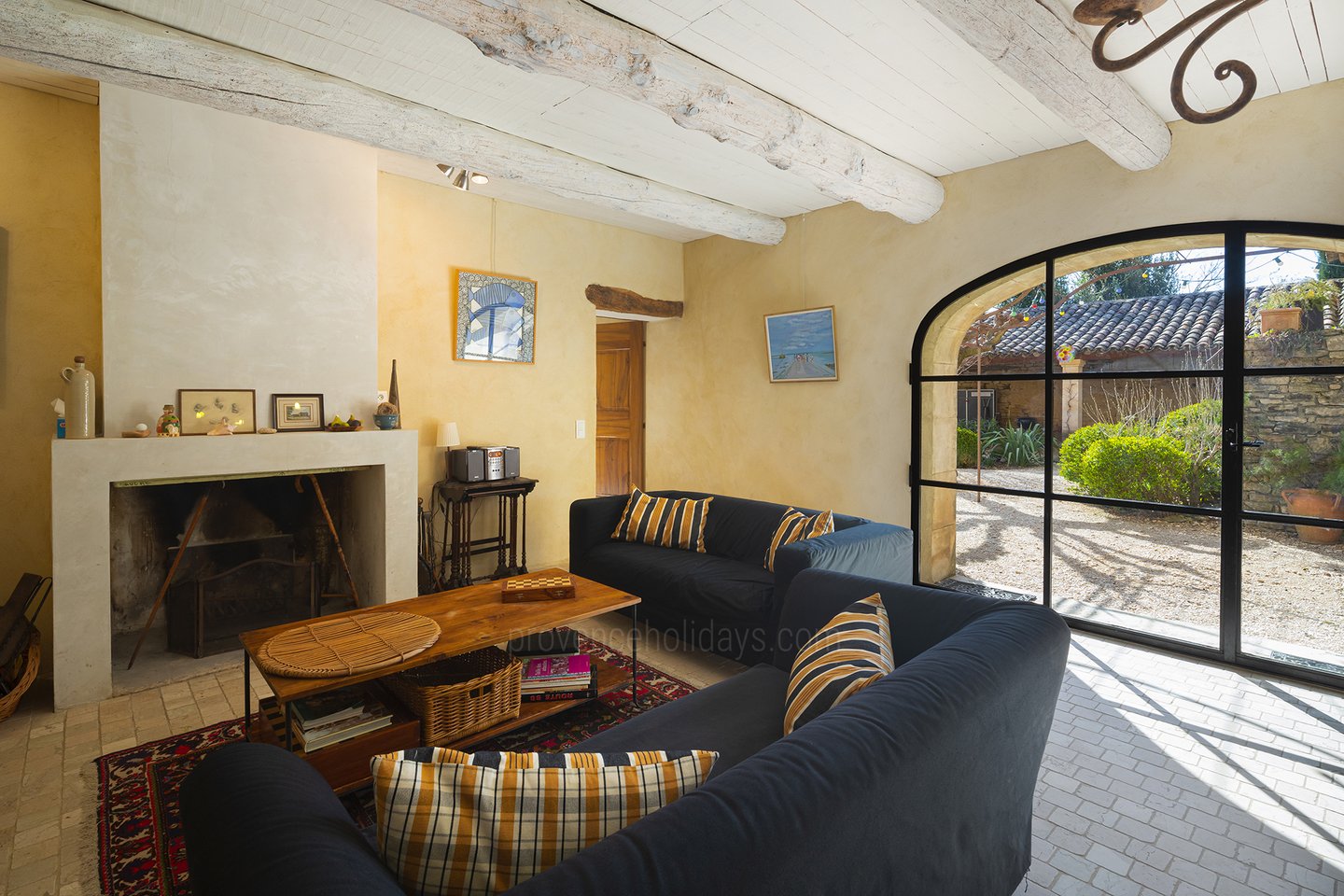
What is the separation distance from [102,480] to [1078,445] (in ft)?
15.8

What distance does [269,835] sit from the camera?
2.94 feet

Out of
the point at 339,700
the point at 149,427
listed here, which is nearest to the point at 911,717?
the point at 339,700

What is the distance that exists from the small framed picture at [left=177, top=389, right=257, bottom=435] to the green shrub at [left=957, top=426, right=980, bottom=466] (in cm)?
408

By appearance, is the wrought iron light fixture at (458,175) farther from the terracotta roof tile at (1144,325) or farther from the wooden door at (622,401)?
the terracotta roof tile at (1144,325)

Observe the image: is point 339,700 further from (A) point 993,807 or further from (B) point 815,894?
(A) point 993,807

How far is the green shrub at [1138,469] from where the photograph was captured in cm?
339

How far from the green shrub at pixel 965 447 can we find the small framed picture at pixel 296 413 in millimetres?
3817

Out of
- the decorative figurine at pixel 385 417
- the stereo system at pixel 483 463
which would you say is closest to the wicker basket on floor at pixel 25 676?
the decorative figurine at pixel 385 417

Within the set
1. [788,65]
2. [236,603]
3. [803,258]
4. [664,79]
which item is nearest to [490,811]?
[664,79]

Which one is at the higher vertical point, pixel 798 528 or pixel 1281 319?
pixel 1281 319

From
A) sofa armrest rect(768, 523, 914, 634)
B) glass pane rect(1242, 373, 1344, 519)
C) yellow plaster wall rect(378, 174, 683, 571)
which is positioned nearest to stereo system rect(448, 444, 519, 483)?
yellow plaster wall rect(378, 174, 683, 571)

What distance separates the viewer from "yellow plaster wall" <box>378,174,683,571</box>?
4.25 meters

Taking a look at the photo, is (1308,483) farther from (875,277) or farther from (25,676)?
(25,676)

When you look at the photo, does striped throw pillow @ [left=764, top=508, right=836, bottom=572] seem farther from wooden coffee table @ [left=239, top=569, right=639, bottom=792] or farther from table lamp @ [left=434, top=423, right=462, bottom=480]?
table lamp @ [left=434, top=423, right=462, bottom=480]
